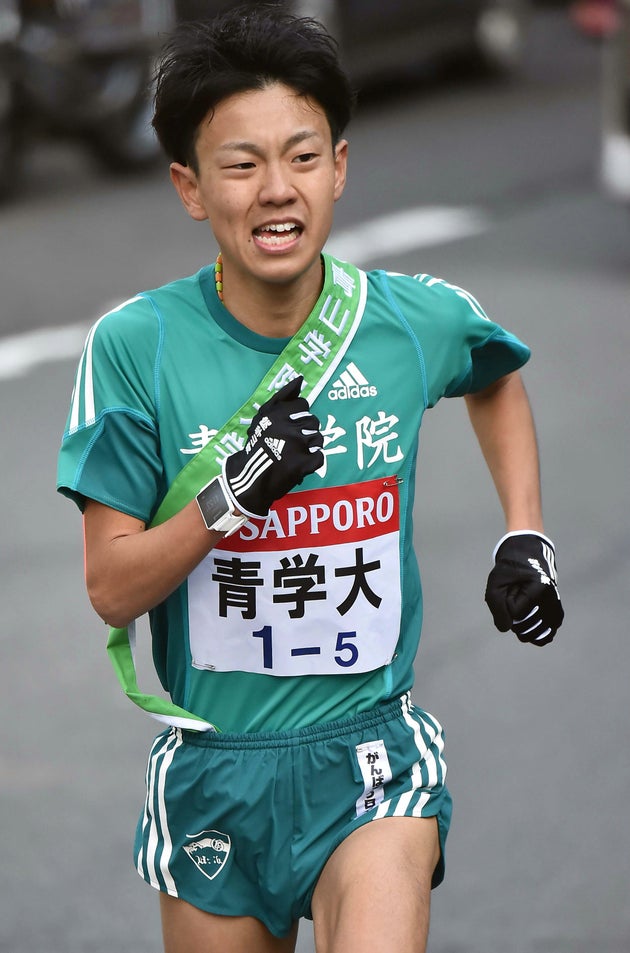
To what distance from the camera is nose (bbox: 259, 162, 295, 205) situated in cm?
278

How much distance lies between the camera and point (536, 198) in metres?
12.5

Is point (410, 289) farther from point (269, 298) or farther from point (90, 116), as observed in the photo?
point (90, 116)

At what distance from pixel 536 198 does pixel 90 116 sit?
3.36 metres

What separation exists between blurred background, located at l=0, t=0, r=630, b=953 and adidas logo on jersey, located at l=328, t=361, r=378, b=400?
0.78m

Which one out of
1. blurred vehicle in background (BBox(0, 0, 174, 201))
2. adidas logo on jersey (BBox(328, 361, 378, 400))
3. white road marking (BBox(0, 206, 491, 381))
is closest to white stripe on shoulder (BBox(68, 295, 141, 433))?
adidas logo on jersey (BBox(328, 361, 378, 400))

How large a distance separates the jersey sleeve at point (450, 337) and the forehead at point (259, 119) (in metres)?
0.40

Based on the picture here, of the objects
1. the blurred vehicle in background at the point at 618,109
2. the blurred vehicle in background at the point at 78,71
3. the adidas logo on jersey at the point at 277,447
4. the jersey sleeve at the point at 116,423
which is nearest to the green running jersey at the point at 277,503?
the jersey sleeve at the point at 116,423

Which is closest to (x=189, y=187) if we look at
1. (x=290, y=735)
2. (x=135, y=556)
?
(x=135, y=556)

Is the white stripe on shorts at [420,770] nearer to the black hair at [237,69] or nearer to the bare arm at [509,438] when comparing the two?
the bare arm at [509,438]

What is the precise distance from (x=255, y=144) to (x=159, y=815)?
1.18 m

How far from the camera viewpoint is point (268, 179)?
2.80 meters

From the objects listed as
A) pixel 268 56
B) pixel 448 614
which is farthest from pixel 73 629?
pixel 268 56

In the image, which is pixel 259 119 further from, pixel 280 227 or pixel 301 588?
pixel 301 588

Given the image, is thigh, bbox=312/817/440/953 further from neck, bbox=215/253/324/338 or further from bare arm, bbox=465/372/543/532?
neck, bbox=215/253/324/338
